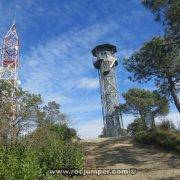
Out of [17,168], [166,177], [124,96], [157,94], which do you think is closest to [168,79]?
[157,94]

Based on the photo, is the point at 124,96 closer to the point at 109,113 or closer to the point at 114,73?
the point at 109,113

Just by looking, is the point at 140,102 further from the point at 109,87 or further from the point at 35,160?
the point at 35,160

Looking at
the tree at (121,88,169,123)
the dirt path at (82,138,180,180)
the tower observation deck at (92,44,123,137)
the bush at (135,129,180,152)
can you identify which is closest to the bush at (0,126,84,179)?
the dirt path at (82,138,180,180)

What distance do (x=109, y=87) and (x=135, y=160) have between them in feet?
129

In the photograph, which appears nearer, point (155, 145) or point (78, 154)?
point (78, 154)

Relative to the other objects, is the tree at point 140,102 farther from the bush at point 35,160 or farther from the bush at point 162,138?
the bush at point 35,160

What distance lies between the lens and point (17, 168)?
1495 centimetres

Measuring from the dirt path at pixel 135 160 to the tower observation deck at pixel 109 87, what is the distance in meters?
29.5

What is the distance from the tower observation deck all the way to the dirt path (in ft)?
96.9

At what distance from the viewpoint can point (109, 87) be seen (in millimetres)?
61906

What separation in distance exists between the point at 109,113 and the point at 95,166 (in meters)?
38.1

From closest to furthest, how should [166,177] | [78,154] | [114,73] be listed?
[166,177]
[78,154]
[114,73]

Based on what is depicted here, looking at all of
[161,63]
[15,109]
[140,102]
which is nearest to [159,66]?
[161,63]

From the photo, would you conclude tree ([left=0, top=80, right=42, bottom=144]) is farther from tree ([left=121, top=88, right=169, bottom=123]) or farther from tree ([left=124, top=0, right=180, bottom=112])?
tree ([left=121, top=88, right=169, bottom=123])
